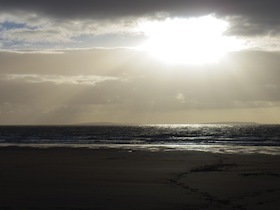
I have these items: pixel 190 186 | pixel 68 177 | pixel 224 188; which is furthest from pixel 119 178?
pixel 224 188

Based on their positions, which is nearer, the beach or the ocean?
the beach

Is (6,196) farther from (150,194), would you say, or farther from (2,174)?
(2,174)

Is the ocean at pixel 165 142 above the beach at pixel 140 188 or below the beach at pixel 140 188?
above

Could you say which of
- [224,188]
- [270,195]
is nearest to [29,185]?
[224,188]

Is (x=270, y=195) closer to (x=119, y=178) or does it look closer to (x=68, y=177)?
(x=119, y=178)

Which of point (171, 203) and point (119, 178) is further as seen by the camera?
point (119, 178)

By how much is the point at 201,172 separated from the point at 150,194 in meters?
8.45

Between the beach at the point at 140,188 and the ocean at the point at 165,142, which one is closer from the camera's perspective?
the beach at the point at 140,188

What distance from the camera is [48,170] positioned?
24.6m

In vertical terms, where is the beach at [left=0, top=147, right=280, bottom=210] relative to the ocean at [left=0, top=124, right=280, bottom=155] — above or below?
below

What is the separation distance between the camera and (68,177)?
21.2m

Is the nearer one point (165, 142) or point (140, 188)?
point (140, 188)

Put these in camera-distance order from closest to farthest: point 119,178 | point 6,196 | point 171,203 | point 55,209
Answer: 1. point 55,209
2. point 171,203
3. point 6,196
4. point 119,178

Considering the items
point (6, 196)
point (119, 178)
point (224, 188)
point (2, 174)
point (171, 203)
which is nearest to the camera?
point (171, 203)
